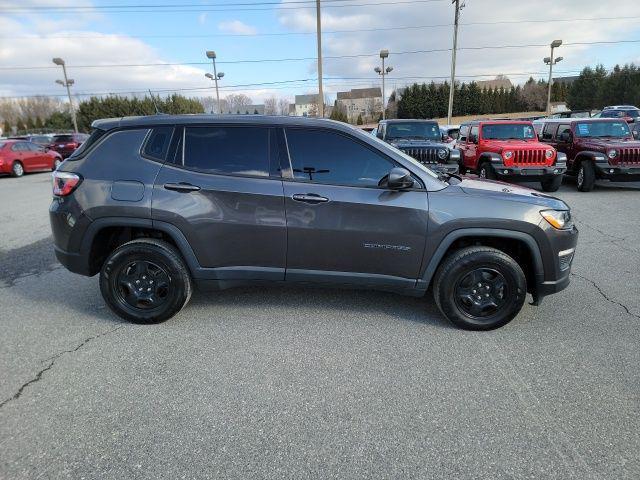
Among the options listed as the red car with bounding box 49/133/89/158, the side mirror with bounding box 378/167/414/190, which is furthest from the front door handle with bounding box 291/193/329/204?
the red car with bounding box 49/133/89/158

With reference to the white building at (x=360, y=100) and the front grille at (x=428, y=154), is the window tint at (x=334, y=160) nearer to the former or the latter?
the front grille at (x=428, y=154)

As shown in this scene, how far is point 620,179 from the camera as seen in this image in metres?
10.7

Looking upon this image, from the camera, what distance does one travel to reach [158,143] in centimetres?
374

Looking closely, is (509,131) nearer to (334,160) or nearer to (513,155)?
(513,155)

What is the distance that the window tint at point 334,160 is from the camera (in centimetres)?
361

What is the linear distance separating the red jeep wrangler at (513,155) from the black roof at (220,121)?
8.17 meters

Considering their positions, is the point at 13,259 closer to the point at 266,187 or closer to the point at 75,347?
the point at 75,347

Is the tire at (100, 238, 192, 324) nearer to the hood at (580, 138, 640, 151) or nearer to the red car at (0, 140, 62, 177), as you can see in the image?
the hood at (580, 138, 640, 151)

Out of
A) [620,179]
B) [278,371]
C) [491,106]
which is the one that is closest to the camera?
[278,371]

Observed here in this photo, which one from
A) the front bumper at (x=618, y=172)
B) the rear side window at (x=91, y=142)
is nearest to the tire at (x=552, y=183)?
the front bumper at (x=618, y=172)

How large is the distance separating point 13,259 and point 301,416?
5.21 metres

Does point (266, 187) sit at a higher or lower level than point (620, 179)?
higher

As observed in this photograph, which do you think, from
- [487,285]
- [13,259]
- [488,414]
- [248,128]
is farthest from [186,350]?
[13,259]

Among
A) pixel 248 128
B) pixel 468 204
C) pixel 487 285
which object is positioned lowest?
pixel 487 285
